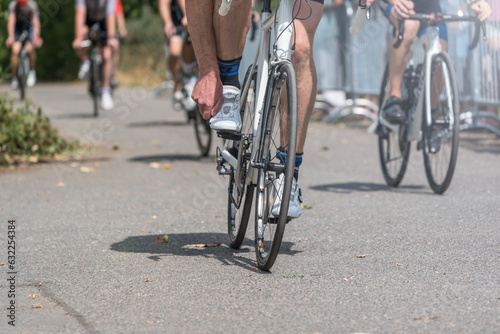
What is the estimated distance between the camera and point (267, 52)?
4.03 metres

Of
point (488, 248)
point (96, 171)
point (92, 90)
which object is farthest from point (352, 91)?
point (488, 248)

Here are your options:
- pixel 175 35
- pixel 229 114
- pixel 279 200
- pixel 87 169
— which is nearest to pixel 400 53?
pixel 229 114

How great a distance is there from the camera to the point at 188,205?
5.83m

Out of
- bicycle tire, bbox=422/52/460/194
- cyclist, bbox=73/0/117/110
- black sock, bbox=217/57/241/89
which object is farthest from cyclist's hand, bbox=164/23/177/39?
black sock, bbox=217/57/241/89

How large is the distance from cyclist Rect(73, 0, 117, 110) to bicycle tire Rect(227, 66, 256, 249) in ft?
20.9

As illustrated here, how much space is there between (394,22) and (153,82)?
698 inches

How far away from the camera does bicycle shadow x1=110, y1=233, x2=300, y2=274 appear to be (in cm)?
414

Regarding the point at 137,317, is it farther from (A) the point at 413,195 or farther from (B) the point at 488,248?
(A) the point at 413,195

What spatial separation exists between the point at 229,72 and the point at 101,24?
7.61 m

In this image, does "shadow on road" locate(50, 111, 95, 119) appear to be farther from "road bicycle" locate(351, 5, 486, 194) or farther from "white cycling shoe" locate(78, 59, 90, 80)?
"road bicycle" locate(351, 5, 486, 194)

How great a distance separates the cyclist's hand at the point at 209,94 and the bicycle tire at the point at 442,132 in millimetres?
2053

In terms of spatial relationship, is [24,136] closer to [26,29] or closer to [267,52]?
[267,52]

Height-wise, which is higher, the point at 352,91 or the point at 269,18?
the point at 269,18

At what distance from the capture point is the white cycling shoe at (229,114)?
13.3 ft
